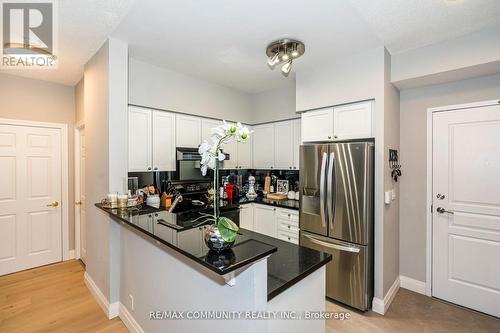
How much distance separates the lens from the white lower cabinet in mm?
3131

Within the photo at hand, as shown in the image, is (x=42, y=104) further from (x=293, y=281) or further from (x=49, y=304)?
(x=293, y=281)

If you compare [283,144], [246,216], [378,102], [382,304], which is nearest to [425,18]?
[378,102]

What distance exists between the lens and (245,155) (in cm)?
415

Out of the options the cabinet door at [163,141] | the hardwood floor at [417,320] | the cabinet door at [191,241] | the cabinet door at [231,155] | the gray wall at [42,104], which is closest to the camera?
the cabinet door at [191,241]

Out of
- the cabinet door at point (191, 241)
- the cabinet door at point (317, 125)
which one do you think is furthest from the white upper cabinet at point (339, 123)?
the cabinet door at point (191, 241)

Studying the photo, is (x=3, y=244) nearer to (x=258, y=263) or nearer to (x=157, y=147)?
(x=157, y=147)

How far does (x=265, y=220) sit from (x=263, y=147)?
4.22ft

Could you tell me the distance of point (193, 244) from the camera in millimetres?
1302

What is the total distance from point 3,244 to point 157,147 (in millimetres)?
2555

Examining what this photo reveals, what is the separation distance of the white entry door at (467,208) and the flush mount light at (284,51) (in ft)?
Result: 5.77

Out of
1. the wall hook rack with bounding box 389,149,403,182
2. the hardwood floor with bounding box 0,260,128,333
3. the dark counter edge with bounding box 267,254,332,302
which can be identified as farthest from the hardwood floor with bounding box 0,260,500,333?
the wall hook rack with bounding box 389,149,403,182

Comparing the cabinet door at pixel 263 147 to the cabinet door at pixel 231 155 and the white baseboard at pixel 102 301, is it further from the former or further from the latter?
the white baseboard at pixel 102 301

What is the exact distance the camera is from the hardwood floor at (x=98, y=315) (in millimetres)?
2199

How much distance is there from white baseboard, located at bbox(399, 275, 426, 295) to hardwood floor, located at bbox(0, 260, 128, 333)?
10.2ft
